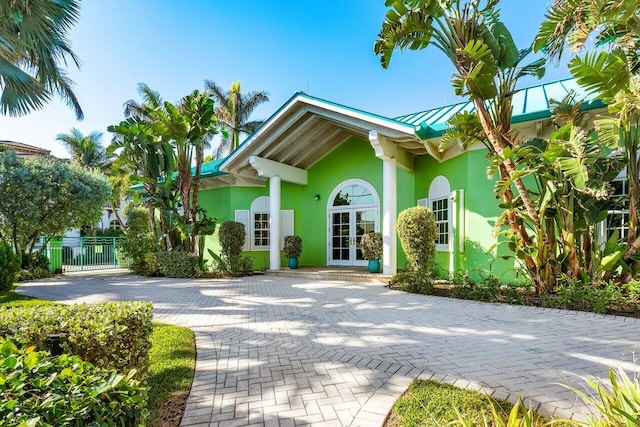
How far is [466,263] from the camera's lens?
9359 mm

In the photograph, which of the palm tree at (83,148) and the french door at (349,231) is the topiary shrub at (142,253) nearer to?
the french door at (349,231)

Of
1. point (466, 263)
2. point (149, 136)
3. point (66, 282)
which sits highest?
point (149, 136)

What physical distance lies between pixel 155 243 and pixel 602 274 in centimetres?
1483

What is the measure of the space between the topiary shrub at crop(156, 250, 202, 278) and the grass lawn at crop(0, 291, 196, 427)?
710 centimetres

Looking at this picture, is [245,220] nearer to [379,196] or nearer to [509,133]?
[379,196]

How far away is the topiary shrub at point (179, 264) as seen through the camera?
1249 centimetres

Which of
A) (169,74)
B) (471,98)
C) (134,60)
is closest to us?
(471,98)

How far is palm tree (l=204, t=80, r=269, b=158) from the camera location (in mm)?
28406

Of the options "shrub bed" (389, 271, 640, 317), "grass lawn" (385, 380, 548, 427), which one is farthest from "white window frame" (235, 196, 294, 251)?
"grass lawn" (385, 380, 548, 427)

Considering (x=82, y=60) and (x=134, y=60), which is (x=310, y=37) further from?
(x=82, y=60)

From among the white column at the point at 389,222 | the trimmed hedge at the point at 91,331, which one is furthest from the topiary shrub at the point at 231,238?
the trimmed hedge at the point at 91,331

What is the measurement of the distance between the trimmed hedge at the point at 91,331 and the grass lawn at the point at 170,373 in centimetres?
30

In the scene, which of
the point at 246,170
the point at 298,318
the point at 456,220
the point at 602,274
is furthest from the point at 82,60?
the point at 602,274

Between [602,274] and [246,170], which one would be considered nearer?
[602,274]
